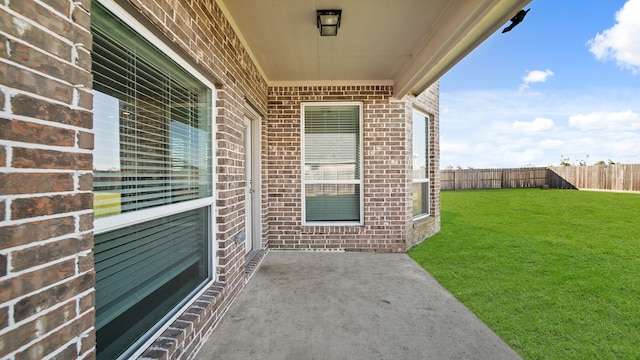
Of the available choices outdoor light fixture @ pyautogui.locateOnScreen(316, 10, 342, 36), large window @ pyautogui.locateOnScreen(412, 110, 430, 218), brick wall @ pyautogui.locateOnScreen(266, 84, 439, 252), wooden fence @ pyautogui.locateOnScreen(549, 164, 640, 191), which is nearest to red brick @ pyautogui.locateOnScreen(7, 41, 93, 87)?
outdoor light fixture @ pyautogui.locateOnScreen(316, 10, 342, 36)

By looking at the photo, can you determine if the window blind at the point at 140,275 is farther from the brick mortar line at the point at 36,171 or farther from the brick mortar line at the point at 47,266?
the brick mortar line at the point at 36,171

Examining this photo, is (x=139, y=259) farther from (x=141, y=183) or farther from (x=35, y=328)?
(x=35, y=328)

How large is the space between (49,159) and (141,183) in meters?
0.68

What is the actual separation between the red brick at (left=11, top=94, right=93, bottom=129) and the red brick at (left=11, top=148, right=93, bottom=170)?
4.6 inches

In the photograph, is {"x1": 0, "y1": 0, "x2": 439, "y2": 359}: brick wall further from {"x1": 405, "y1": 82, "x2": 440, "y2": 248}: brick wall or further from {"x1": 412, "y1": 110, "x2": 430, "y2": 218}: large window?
{"x1": 405, "y1": 82, "x2": 440, "y2": 248}: brick wall

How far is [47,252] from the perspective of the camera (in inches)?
37.9

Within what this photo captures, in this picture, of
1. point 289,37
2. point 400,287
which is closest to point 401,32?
point 289,37

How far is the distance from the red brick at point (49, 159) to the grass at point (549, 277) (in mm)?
2989

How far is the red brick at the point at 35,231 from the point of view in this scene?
2.76 ft

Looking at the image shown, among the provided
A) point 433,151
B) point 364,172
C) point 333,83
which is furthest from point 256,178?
point 433,151

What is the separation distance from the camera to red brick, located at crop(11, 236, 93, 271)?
2.86 ft

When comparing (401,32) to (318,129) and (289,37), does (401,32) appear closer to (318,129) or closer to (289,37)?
(289,37)

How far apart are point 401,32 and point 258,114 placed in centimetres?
231

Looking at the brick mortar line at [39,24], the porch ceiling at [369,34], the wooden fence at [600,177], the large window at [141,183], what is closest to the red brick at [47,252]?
the large window at [141,183]
